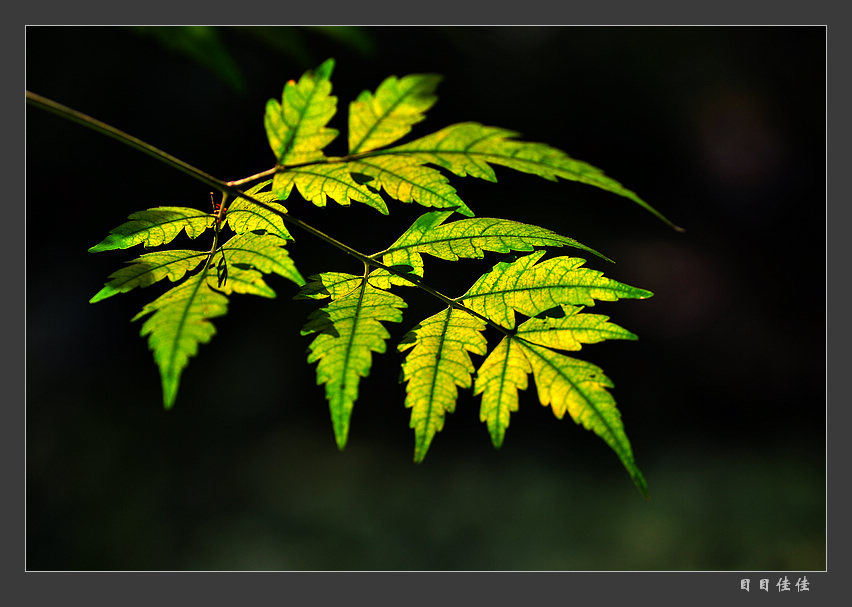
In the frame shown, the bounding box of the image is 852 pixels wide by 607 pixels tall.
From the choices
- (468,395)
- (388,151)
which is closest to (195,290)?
(388,151)

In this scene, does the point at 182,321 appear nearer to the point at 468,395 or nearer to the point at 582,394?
the point at 582,394

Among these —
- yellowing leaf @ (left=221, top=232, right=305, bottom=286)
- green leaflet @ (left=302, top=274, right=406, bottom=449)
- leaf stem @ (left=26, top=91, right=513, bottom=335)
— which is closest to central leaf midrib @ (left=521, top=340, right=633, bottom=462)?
leaf stem @ (left=26, top=91, right=513, bottom=335)

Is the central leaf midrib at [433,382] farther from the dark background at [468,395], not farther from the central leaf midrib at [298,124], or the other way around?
the dark background at [468,395]

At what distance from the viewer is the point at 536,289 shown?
35.0 inches

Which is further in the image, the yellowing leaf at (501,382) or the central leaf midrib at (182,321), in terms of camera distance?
the yellowing leaf at (501,382)

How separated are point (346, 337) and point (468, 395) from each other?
386 cm

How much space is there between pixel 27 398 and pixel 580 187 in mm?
4554

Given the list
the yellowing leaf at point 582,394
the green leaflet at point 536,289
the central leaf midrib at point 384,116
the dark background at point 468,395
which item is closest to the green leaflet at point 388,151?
the central leaf midrib at point 384,116

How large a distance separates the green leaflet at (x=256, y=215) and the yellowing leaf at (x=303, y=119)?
69 millimetres

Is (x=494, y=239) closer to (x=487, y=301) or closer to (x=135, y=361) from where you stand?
(x=487, y=301)

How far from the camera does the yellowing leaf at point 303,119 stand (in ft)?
2.68

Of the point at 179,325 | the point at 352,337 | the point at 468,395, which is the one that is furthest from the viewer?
the point at 468,395

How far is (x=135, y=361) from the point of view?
4.86 meters

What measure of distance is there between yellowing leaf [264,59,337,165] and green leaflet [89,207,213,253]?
0.55 ft
